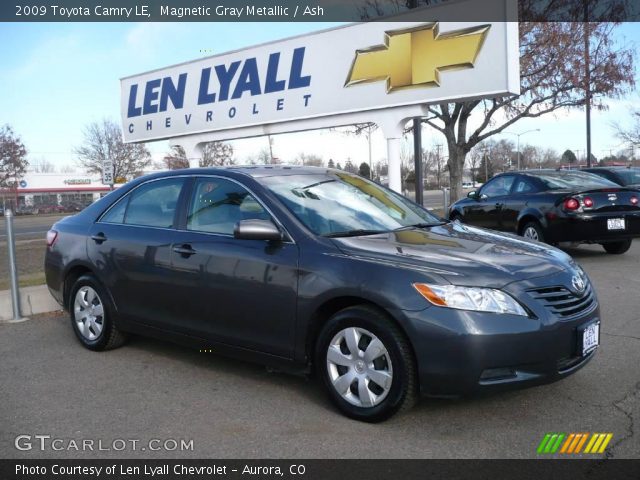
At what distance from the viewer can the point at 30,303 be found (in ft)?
23.2

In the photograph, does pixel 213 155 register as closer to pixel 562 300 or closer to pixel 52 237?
pixel 52 237

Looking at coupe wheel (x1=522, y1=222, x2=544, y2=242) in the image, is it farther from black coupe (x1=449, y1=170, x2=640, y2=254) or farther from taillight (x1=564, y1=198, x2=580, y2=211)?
taillight (x1=564, y1=198, x2=580, y2=211)

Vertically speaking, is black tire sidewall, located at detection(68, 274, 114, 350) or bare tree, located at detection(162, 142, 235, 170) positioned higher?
bare tree, located at detection(162, 142, 235, 170)

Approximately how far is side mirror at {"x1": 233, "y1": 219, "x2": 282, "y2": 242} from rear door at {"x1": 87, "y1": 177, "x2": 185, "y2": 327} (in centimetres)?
93

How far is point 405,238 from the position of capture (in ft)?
12.9

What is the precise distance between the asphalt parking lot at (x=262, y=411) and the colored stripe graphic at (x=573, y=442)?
0.05 m

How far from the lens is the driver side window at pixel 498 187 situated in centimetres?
1019

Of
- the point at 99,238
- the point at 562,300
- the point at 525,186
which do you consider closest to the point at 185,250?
the point at 99,238

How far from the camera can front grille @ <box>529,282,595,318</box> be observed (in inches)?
132

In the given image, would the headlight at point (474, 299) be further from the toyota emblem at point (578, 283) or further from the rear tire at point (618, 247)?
the rear tire at point (618, 247)

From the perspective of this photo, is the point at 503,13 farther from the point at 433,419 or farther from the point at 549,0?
the point at 549,0

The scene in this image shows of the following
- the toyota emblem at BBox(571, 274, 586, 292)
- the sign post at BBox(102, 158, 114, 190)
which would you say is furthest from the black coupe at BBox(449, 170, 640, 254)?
the sign post at BBox(102, 158, 114, 190)
